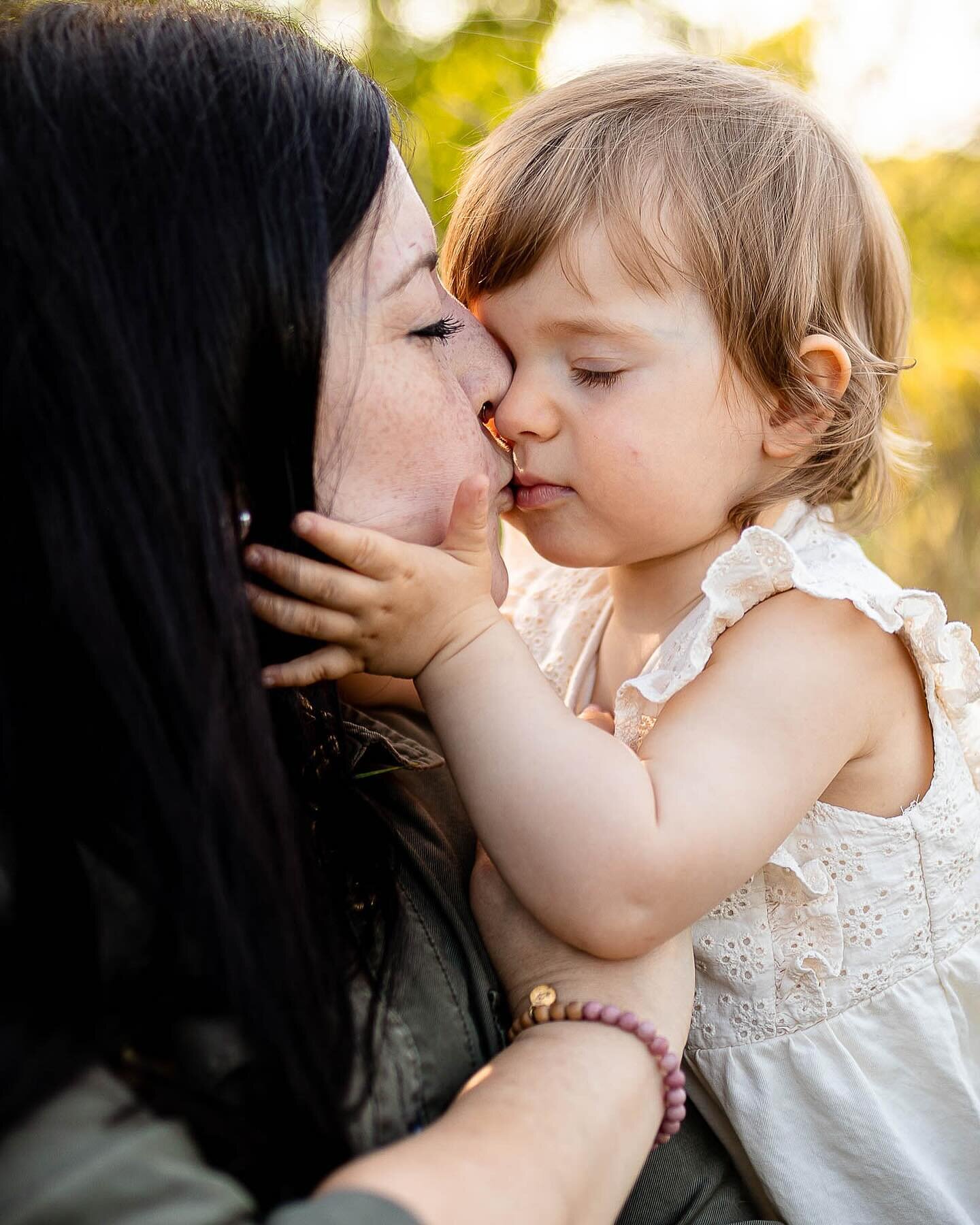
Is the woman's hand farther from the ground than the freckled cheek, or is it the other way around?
the freckled cheek

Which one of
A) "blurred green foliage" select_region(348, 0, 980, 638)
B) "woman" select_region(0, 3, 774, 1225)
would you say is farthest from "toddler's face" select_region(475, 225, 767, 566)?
"blurred green foliage" select_region(348, 0, 980, 638)

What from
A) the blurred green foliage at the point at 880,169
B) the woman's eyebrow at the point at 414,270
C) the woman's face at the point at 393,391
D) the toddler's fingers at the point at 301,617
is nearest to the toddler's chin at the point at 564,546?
the woman's face at the point at 393,391

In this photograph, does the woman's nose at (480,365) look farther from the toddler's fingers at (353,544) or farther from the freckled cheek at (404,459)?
the toddler's fingers at (353,544)

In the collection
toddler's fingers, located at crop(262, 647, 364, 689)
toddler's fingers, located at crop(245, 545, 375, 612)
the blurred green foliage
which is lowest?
the blurred green foliage

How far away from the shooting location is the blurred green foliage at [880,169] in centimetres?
504

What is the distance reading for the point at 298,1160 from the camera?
3.67 ft

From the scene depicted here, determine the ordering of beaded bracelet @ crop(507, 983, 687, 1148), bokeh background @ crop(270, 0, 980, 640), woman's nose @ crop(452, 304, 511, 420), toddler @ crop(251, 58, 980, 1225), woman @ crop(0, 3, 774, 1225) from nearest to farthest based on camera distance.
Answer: woman @ crop(0, 3, 774, 1225), beaded bracelet @ crop(507, 983, 687, 1148), toddler @ crop(251, 58, 980, 1225), woman's nose @ crop(452, 304, 511, 420), bokeh background @ crop(270, 0, 980, 640)

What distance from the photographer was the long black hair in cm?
108

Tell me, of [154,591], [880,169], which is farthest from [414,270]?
[880,169]

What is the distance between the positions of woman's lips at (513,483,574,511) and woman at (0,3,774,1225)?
1.67 ft

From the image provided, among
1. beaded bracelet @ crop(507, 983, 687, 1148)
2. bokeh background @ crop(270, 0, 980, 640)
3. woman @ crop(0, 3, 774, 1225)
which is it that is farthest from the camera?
bokeh background @ crop(270, 0, 980, 640)

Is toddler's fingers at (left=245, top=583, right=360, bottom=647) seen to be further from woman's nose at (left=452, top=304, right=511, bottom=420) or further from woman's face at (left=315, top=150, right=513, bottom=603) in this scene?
woman's nose at (left=452, top=304, right=511, bottom=420)

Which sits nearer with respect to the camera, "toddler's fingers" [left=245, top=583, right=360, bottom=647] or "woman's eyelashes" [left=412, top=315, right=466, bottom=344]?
"toddler's fingers" [left=245, top=583, right=360, bottom=647]

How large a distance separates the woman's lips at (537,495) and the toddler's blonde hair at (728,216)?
311mm
